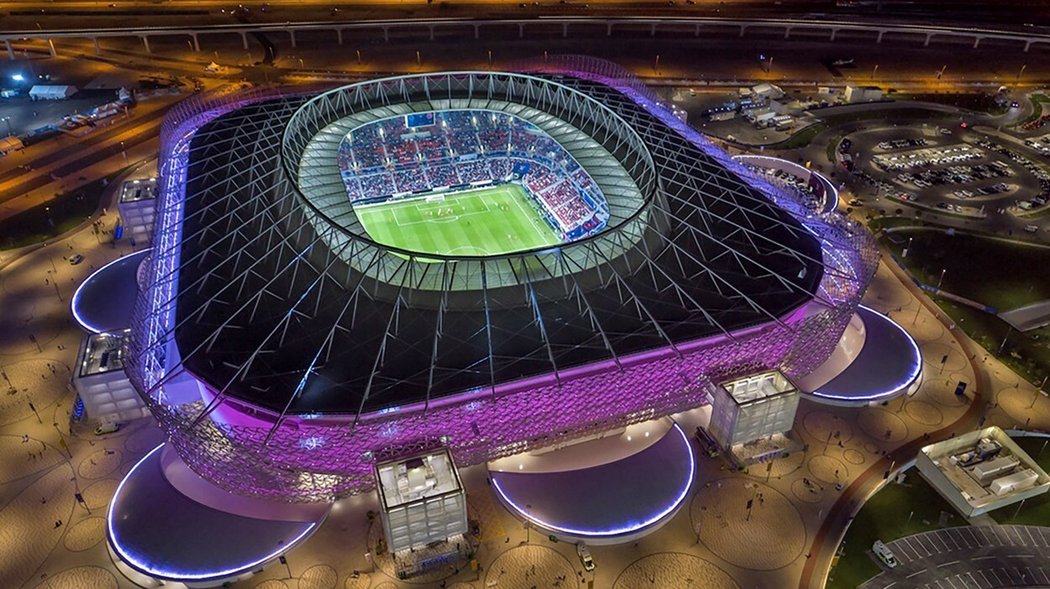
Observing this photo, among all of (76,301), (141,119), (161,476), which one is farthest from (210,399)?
(141,119)

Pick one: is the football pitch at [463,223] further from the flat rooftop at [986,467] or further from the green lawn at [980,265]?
the flat rooftop at [986,467]

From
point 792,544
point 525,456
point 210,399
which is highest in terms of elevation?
point 210,399

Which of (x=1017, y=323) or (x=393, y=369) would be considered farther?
(x=1017, y=323)

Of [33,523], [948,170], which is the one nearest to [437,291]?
[33,523]

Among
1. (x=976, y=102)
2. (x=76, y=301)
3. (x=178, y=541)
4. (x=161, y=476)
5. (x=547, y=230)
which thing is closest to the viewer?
(x=178, y=541)

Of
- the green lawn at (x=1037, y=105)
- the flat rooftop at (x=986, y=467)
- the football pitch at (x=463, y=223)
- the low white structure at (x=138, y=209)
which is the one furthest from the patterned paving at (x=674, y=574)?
the green lawn at (x=1037, y=105)

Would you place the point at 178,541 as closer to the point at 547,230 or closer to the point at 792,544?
the point at 792,544

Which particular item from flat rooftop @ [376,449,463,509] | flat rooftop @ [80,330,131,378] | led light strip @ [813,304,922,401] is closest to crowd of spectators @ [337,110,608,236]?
flat rooftop @ [80,330,131,378]
